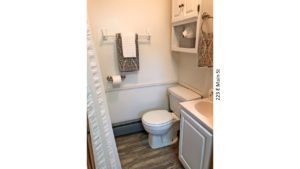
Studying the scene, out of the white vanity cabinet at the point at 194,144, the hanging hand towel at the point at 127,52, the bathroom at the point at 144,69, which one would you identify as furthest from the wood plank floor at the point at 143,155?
the hanging hand towel at the point at 127,52

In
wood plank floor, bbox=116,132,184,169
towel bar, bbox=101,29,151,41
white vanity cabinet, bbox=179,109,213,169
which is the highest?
towel bar, bbox=101,29,151,41

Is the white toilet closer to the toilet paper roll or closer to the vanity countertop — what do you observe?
the vanity countertop

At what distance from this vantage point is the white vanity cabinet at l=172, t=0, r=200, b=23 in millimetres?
1697

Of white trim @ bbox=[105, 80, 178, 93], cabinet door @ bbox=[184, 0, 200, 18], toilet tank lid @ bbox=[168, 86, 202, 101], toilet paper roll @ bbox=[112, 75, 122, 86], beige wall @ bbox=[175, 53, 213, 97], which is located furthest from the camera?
white trim @ bbox=[105, 80, 178, 93]

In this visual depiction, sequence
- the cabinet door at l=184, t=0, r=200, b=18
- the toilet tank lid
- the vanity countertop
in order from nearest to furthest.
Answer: the vanity countertop, the cabinet door at l=184, t=0, r=200, b=18, the toilet tank lid

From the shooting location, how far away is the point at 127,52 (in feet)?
7.06

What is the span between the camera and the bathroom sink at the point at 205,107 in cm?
173

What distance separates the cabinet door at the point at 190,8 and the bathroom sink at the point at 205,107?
85cm

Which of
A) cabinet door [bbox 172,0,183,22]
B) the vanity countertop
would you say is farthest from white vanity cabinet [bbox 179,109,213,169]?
cabinet door [bbox 172,0,183,22]

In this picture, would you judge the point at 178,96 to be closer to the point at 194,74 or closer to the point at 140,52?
the point at 194,74
